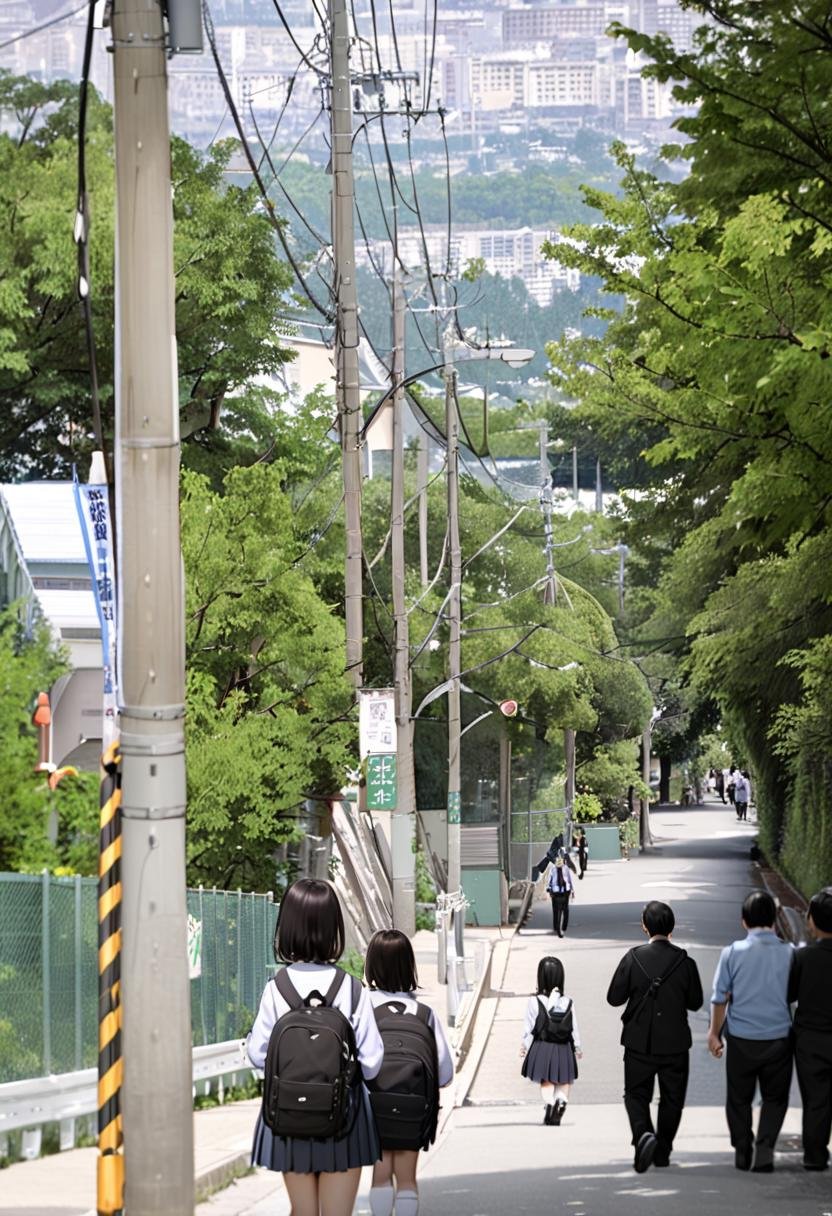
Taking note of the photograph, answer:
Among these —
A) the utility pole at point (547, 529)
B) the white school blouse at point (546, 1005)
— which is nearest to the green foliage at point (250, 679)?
the white school blouse at point (546, 1005)

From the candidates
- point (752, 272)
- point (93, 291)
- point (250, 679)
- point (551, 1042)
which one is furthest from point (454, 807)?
point (752, 272)

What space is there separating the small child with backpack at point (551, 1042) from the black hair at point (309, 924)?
950 cm

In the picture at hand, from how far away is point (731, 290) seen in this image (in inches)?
440

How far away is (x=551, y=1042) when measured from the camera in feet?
59.1

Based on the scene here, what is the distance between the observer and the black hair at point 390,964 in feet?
30.3

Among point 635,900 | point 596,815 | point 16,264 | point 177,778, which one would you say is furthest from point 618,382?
point 596,815

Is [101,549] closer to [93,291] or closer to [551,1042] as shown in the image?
[551,1042]

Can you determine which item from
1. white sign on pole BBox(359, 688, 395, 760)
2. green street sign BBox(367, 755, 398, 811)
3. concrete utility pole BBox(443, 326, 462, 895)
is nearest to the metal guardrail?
white sign on pole BBox(359, 688, 395, 760)

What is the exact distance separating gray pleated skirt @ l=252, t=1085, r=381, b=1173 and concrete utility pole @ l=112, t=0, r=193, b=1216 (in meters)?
0.59

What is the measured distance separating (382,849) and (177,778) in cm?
3046

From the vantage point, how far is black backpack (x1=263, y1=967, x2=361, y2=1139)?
800cm

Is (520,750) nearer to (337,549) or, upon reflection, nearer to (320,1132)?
(337,549)

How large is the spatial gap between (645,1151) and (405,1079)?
408cm

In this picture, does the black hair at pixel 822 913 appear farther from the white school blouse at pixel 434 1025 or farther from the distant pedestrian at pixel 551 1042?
the distant pedestrian at pixel 551 1042
